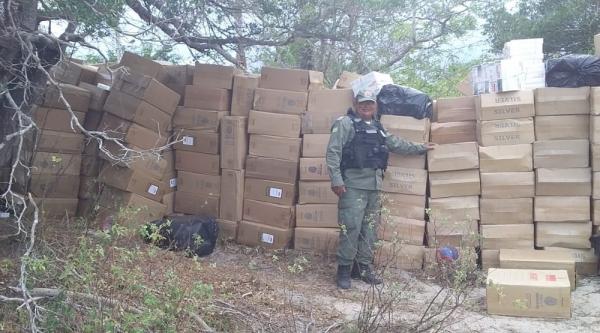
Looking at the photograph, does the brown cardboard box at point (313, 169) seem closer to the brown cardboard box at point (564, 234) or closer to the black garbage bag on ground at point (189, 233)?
the black garbage bag on ground at point (189, 233)

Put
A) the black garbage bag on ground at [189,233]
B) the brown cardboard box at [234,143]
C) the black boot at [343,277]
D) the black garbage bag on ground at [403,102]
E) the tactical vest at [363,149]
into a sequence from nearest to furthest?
the black boot at [343,277]
the tactical vest at [363,149]
the black garbage bag on ground at [189,233]
the black garbage bag on ground at [403,102]
the brown cardboard box at [234,143]

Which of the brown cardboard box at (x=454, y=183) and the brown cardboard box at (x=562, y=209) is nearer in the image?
the brown cardboard box at (x=562, y=209)

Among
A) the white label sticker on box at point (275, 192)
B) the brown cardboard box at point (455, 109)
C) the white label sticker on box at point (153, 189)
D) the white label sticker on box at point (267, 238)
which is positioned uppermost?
the brown cardboard box at point (455, 109)

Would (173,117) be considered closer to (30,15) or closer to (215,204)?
(215,204)

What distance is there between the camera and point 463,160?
5695 millimetres

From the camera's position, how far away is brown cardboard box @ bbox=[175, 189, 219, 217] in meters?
6.46

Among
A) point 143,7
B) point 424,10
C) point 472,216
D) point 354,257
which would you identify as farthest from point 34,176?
point 424,10

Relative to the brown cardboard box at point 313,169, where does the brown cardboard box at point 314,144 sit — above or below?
above

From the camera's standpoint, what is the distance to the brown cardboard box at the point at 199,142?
21.1ft

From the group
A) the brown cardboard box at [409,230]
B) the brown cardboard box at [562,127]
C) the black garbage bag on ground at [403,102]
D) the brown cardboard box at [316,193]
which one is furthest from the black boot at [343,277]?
the brown cardboard box at [562,127]

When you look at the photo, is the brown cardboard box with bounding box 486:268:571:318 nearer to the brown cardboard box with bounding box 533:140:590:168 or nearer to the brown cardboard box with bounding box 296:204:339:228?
the brown cardboard box with bounding box 533:140:590:168

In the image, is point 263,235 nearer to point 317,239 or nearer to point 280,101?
point 317,239

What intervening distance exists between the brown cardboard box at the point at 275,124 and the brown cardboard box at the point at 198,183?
71 centimetres

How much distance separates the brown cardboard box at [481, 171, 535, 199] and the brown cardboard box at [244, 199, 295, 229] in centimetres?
195
